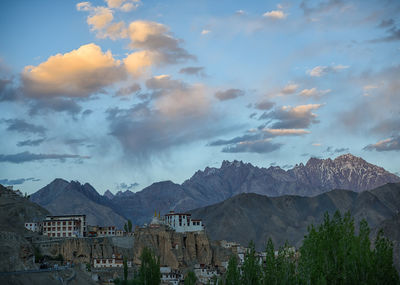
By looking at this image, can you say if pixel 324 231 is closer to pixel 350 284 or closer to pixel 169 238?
pixel 350 284

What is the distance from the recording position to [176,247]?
101 metres

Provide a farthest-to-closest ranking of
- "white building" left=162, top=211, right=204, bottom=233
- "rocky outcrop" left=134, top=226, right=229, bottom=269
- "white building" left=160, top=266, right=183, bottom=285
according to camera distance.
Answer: "white building" left=162, top=211, right=204, bottom=233, "rocky outcrop" left=134, top=226, right=229, bottom=269, "white building" left=160, top=266, right=183, bottom=285

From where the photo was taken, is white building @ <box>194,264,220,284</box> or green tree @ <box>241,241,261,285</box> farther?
white building @ <box>194,264,220,284</box>

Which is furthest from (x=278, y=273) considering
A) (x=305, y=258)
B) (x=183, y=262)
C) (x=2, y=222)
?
(x=2, y=222)

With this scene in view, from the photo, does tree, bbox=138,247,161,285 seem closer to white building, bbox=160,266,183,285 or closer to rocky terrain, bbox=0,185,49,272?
rocky terrain, bbox=0,185,49,272

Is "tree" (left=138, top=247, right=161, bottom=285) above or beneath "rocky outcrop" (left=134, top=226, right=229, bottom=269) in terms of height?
beneath

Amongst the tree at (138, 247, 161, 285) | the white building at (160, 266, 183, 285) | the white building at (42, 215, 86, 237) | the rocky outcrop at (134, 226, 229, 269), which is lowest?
the white building at (160, 266, 183, 285)

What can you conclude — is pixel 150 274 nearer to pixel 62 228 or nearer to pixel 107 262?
pixel 107 262

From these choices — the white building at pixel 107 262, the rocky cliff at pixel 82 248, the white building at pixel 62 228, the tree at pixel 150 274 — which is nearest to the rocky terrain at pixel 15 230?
the white building at pixel 62 228

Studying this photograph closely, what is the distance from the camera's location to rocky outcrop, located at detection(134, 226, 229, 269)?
97.1 meters

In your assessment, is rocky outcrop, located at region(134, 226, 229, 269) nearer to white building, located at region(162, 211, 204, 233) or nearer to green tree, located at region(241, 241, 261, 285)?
white building, located at region(162, 211, 204, 233)

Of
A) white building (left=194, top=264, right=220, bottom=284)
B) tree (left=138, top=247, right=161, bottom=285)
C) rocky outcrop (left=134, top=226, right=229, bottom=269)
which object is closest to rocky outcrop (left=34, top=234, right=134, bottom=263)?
rocky outcrop (left=134, top=226, right=229, bottom=269)

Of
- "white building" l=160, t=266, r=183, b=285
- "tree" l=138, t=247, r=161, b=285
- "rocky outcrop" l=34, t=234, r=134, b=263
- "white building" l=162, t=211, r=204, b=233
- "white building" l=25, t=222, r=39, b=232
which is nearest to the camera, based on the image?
"tree" l=138, t=247, r=161, b=285

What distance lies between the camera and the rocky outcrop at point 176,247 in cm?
9706
